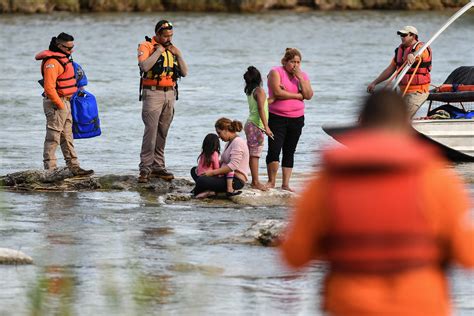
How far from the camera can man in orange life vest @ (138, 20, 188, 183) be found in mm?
13594

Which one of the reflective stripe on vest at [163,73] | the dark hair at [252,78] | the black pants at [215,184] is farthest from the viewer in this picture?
the reflective stripe on vest at [163,73]

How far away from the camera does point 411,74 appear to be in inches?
626

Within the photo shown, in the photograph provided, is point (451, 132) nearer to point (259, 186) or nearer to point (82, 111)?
point (259, 186)

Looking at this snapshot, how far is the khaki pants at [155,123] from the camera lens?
13.8 m

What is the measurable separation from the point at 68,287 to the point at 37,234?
2.22m

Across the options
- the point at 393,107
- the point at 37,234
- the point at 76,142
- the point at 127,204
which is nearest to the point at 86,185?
the point at 127,204

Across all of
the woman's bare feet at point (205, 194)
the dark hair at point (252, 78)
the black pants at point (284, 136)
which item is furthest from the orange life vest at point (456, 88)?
the woman's bare feet at point (205, 194)

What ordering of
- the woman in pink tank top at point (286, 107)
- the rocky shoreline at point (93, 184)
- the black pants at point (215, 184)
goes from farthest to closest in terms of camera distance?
the rocky shoreline at point (93, 184)
the woman in pink tank top at point (286, 107)
the black pants at point (215, 184)

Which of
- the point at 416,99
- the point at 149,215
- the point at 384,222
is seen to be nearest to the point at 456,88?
the point at 416,99

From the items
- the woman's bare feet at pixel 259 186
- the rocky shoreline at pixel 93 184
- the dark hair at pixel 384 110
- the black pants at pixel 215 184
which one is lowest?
the rocky shoreline at pixel 93 184

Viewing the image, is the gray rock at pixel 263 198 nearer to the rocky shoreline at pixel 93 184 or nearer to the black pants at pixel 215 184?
the rocky shoreline at pixel 93 184

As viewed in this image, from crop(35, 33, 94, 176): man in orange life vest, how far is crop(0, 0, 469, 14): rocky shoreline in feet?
187

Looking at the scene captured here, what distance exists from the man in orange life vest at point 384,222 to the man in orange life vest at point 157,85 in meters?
8.79

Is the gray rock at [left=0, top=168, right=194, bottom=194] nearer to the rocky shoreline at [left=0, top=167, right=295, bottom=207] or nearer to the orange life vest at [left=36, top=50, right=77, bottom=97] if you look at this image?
the rocky shoreline at [left=0, top=167, right=295, bottom=207]
